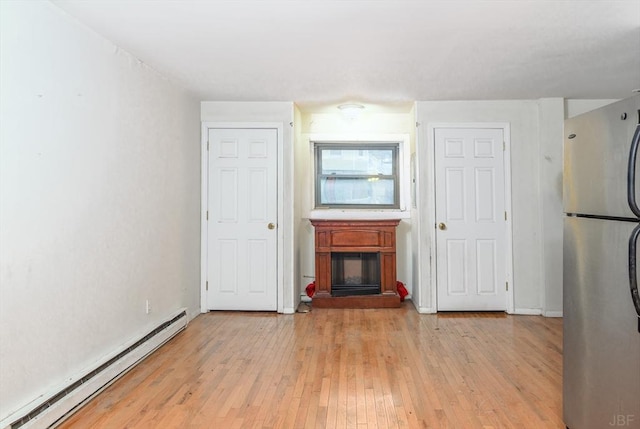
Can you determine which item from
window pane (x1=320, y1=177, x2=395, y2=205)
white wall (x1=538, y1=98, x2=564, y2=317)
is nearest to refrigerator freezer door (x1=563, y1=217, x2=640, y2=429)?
white wall (x1=538, y1=98, x2=564, y2=317)

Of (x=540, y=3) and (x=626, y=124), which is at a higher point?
(x=540, y=3)

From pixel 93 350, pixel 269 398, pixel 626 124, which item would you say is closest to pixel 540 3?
pixel 626 124

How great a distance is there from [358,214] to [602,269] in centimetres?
331

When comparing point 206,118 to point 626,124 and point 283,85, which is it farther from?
point 626,124

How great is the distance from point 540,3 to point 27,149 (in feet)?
9.47

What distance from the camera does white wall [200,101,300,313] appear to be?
4254mm

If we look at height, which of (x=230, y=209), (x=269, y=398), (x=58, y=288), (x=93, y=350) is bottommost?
(x=269, y=398)

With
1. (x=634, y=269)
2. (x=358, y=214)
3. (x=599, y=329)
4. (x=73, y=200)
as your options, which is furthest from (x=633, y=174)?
(x=358, y=214)

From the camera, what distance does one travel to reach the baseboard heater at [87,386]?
1900 mm

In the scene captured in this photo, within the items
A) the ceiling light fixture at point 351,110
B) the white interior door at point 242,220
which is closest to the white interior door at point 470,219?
the ceiling light fixture at point 351,110

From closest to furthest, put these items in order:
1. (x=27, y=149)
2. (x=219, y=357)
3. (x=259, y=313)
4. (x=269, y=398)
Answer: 1. (x=27, y=149)
2. (x=269, y=398)
3. (x=219, y=357)
4. (x=259, y=313)

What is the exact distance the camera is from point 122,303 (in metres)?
2.78

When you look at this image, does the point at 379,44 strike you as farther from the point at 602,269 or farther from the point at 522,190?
the point at 522,190

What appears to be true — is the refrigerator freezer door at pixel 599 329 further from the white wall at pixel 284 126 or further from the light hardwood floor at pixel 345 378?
the white wall at pixel 284 126
